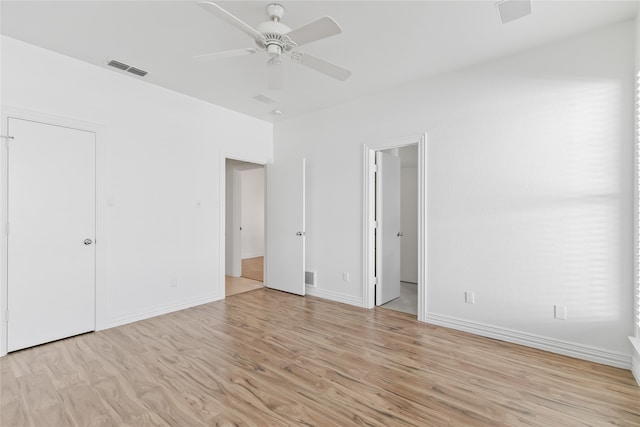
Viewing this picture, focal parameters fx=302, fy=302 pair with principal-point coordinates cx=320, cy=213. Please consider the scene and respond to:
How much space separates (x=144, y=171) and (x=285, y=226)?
6.92 ft

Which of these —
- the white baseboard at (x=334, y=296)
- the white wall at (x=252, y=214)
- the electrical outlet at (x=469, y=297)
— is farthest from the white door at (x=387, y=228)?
the white wall at (x=252, y=214)

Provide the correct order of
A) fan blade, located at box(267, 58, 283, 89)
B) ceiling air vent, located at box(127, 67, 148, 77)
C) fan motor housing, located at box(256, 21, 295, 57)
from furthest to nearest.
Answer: ceiling air vent, located at box(127, 67, 148, 77) → fan blade, located at box(267, 58, 283, 89) → fan motor housing, located at box(256, 21, 295, 57)

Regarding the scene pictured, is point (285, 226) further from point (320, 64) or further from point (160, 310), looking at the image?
point (320, 64)

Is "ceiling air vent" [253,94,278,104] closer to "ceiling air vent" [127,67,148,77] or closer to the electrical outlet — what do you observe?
"ceiling air vent" [127,67,148,77]

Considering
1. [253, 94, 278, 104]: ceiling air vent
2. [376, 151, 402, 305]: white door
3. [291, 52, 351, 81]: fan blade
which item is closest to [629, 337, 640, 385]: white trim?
[376, 151, 402, 305]: white door

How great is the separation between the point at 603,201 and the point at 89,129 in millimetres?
4958

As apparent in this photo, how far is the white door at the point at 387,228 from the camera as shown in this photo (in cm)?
414

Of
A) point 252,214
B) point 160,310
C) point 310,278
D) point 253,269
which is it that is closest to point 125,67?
point 160,310

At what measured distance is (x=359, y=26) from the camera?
252 centimetres

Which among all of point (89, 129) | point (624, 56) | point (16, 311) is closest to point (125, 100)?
point (89, 129)

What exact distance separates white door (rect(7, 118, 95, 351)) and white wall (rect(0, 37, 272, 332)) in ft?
0.50

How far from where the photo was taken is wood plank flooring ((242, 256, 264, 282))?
20.1ft

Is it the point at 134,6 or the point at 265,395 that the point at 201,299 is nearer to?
the point at 265,395

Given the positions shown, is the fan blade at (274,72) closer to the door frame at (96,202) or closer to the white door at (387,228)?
the white door at (387,228)
